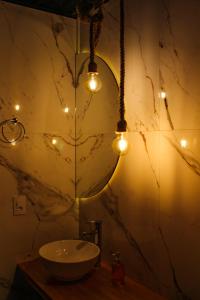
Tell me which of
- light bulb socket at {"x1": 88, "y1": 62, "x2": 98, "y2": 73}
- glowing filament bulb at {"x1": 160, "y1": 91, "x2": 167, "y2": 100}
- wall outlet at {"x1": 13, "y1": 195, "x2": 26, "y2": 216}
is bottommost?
wall outlet at {"x1": 13, "y1": 195, "x2": 26, "y2": 216}

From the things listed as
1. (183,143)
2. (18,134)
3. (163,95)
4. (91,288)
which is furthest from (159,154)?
(18,134)

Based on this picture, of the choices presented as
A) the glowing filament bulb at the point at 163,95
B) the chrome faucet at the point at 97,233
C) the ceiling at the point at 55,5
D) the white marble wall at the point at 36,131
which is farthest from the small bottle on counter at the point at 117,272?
the ceiling at the point at 55,5

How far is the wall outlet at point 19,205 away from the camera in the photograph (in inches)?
68.6

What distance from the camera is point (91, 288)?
1416mm

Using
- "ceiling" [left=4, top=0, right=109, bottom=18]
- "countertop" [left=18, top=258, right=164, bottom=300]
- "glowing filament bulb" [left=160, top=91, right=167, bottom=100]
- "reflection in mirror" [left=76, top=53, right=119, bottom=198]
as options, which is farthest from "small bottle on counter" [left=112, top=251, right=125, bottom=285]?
"ceiling" [left=4, top=0, right=109, bottom=18]

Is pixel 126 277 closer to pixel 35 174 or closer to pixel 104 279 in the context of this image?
pixel 104 279

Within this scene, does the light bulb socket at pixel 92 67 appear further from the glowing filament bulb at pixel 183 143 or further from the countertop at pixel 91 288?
the countertop at pixel 91 288

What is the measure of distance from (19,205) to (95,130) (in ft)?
2.05

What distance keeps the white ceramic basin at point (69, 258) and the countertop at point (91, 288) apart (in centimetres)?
5

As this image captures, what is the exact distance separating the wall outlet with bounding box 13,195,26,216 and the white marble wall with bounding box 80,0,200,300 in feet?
1.64

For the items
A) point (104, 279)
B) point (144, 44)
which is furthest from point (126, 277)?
point (144, 44)

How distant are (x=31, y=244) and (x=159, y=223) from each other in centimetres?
83

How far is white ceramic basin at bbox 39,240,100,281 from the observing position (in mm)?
1384

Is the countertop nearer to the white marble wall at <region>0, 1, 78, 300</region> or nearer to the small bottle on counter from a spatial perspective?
the small bottle on counter
